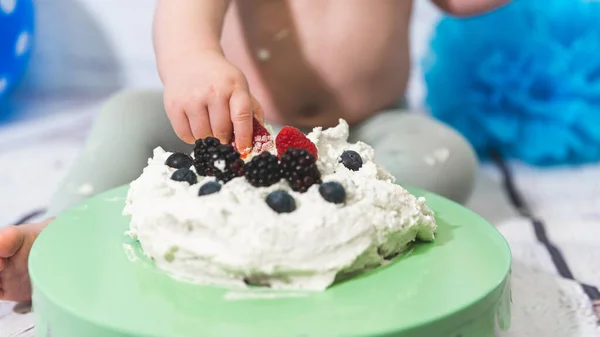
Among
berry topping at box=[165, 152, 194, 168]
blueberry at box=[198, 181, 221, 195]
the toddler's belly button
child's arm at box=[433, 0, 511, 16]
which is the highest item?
blueberry at box=[198, 181, 221, 195]

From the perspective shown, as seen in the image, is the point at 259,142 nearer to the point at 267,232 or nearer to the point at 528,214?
the point at 267,232

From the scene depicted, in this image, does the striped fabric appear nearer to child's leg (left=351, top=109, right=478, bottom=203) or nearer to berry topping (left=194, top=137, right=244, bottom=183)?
child's leg (left=351, top=109, right=478, bottom=203)

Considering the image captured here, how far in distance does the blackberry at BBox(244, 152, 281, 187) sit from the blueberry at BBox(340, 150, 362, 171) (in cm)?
10

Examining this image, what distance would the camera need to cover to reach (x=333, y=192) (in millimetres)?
593

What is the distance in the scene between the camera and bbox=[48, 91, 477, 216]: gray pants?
3.05 feet

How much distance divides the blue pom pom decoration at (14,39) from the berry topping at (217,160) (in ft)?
3.13

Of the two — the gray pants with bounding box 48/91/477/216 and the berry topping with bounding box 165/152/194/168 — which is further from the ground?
the berry topping with bounding box 165/152/194/168

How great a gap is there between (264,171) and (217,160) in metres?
0.05

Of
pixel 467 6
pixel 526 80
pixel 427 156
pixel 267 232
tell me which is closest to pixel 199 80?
pixel 267 232

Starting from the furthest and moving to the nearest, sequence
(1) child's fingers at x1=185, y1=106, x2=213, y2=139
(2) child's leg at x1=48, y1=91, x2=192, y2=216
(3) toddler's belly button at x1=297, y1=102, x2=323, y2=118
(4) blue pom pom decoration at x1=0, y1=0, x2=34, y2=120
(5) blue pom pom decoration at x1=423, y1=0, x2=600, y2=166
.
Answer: (4) blue pom pom decoration at x1=0, y1=0, x2=34, y2=120
(5) blue pom pom decoration at x1=423, y1=0, x2=600, y2=166
(3) toddler's belly button at x1=297, y1=102, x2=323, y2=118
(2) child's leg at x1=48, y1=91, x2=192, y2=216
(1) child's fingers at x1=185, y1=106, x2=213, y2=139

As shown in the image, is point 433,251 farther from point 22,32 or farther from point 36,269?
point 22,32

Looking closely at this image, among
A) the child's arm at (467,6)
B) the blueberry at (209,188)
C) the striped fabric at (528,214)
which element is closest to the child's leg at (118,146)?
the striped fabric at (528,214)

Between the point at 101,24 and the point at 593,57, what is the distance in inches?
43.7

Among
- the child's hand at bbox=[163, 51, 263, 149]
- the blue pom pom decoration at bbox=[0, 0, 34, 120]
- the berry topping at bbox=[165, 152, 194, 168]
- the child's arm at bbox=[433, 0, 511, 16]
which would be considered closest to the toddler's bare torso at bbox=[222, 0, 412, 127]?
the child's arm at bbox=[433, 0, 511, 16]
